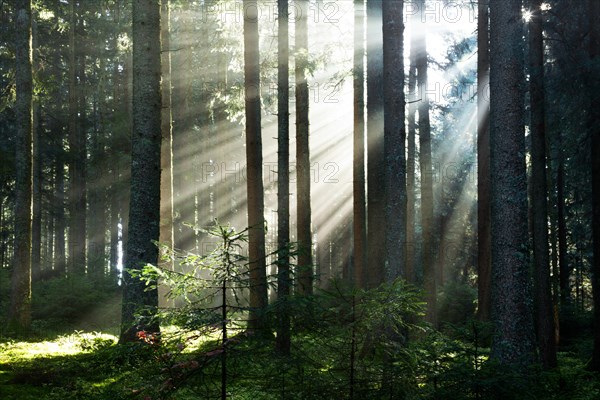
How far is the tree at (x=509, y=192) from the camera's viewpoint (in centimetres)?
759

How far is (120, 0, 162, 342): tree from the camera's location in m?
9.55

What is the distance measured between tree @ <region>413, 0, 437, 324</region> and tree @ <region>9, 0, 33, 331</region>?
12080 mm

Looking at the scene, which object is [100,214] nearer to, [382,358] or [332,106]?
[332,106]

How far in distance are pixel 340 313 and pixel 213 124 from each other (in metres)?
23.0

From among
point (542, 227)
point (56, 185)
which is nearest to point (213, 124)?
point (56, 185)

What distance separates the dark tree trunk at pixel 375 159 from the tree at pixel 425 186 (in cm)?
400

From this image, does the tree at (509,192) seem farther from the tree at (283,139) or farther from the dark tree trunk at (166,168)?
the dark tree trunk at (166,168)

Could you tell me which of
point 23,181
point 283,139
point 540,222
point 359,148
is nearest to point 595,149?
point 540,222

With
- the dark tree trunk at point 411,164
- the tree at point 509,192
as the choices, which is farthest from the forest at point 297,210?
the dark tree trunk at point 411,164

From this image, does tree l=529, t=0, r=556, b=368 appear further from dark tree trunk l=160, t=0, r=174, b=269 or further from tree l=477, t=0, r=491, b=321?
dark tree trunk l=160, t=0, r=174, b=269

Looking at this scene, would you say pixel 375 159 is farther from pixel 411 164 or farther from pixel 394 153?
pixel 411 164

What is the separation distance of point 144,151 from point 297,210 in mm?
7114

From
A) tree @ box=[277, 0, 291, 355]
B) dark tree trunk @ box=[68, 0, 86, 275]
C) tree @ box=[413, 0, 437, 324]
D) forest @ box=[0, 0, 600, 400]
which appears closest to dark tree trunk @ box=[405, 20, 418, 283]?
forest @ box=[0, 0, 600, 400]

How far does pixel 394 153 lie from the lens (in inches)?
390
